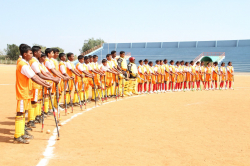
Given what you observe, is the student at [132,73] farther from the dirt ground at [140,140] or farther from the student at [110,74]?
the dirt ground at [140,140]

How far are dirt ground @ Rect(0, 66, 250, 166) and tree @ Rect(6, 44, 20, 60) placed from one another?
89.0 metres

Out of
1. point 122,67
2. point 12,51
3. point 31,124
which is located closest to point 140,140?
point 31,124

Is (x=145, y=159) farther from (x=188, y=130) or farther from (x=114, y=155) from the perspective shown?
(x=188, y=130)

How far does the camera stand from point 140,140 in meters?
6.58

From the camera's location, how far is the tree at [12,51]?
303 feet

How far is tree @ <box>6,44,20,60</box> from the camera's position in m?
92.5

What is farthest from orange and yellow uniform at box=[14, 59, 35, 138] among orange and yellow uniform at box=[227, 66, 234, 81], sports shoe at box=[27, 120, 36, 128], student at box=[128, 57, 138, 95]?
orange and yellow uniform at box=[227, 66, 234, 81]

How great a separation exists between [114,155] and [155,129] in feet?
8.29

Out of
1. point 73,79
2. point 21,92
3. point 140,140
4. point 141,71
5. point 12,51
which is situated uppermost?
point 12,51

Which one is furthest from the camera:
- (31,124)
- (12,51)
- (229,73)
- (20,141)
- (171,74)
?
(12,51)

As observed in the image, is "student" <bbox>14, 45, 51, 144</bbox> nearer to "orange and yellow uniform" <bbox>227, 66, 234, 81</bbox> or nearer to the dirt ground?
the dirt ground

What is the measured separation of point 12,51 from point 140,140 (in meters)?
95.9

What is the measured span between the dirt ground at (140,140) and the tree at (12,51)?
88956mm

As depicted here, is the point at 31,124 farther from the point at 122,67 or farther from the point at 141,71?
the point at 141,71
